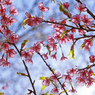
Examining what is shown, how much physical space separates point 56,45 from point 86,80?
41 cm

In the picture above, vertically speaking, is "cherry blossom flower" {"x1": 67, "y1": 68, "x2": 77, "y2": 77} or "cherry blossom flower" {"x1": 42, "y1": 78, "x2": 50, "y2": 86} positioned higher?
"cherry blossom flower" {"x1": 67, "y1": 68, "x2": 77, "y2": 77}

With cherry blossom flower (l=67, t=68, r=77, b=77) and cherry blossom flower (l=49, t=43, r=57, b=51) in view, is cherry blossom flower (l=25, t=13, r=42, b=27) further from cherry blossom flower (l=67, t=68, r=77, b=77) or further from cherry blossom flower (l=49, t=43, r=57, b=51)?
cherry blossom flower (l=67, t=68, r=77, b=77)

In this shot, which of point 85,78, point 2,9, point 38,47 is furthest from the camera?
point 85,78

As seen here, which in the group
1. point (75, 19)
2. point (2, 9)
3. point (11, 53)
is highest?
point (2, 9)

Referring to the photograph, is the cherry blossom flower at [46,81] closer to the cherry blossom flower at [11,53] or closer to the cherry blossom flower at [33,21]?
the cherry blossom flower at [11,53]

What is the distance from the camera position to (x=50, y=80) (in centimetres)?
125

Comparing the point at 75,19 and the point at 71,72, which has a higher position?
the point at 75,19

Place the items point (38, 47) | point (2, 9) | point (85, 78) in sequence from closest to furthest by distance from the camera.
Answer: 1. point (2, 9)
2. point (38, 47)
3. point (85, 78)

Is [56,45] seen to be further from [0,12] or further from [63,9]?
[0,12]

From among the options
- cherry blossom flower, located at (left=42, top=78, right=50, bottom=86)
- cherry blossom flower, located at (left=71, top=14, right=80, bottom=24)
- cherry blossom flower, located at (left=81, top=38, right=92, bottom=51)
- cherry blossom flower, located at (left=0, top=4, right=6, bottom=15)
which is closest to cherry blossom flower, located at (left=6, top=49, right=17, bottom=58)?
cherry blossom flower, located at (left=0, top=4, right=6, bottom=15)

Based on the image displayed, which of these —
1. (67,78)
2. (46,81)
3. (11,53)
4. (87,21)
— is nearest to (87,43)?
(87,21)

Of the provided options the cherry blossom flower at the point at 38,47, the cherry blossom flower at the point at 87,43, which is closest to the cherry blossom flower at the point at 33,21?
the cherry blossom flower at the point at 38,47

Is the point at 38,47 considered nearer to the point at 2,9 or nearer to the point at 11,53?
the point at 11,53

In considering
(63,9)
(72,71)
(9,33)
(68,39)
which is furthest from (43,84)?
(63,9)
